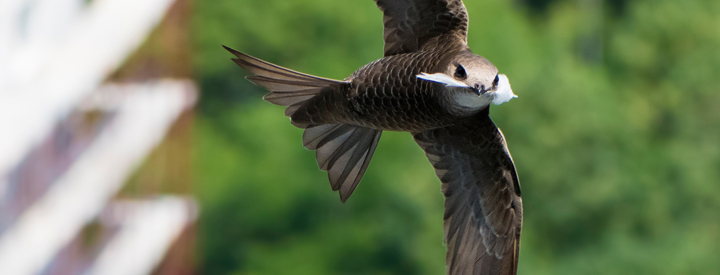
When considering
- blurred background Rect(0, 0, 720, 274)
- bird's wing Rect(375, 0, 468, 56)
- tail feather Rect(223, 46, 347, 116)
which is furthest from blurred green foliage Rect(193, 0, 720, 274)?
tail feather Rect(223, 46, 347, 116)

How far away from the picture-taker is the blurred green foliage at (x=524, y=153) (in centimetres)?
1449

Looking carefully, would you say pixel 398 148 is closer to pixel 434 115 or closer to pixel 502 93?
pixel 434 115

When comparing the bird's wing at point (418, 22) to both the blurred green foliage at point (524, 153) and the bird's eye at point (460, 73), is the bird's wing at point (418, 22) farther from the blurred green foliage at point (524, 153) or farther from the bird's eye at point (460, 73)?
the blurred green foliage at point (524, 153)

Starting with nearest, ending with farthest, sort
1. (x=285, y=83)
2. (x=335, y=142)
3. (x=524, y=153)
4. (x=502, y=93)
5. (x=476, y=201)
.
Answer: (x=502, y=93), (x=285, y=83), (x=335, y=142), (x=476, y=201), (x=524, y=153)

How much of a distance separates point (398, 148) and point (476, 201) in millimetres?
14270

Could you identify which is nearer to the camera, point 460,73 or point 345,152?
point 460,73

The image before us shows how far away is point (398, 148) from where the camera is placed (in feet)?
53.2

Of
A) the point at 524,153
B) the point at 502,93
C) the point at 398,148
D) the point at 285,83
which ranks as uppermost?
the point at 398,148

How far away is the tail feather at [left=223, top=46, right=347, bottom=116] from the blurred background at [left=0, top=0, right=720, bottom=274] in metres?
5.68

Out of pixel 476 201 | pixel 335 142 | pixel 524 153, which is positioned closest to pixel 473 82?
pixel 335 142

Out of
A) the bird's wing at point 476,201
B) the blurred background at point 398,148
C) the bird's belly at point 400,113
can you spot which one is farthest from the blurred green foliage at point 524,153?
the bird's belly at point 400,113

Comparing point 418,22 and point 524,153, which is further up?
point 524,153

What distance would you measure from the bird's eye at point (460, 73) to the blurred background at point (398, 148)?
19.5ft

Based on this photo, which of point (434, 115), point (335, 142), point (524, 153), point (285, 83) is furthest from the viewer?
point (524, 153)
